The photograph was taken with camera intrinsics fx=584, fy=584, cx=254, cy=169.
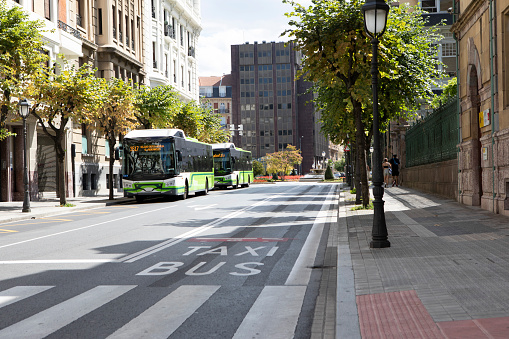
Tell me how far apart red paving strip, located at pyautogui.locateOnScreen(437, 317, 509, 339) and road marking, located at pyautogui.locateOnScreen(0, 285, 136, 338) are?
342 cm

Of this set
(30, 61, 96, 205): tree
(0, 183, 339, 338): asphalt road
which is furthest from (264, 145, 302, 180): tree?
(0, 183, 339, 338): asphalt road

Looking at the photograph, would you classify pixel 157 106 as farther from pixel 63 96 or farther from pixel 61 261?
pixel 61 261

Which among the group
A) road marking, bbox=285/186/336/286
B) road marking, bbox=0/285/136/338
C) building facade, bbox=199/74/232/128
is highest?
building facade, bbox=199/74/232/128

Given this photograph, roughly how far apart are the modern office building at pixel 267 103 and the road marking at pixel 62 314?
134 meters

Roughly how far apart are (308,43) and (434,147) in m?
9.79

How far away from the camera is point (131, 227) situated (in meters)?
15.1

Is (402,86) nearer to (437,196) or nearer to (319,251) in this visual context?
(437,196)

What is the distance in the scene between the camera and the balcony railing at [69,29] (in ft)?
107

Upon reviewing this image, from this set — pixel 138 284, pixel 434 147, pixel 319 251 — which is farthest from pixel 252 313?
pixel 434 147

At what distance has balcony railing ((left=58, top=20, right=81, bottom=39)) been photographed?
1278 inches

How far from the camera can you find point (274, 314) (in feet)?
19.1

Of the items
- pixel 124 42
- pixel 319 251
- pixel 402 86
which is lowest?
pixel 319 251

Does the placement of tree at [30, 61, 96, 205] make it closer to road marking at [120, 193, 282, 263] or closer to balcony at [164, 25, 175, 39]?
road marking at [120, 193, 282, 263]

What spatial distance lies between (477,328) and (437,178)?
2020cm
